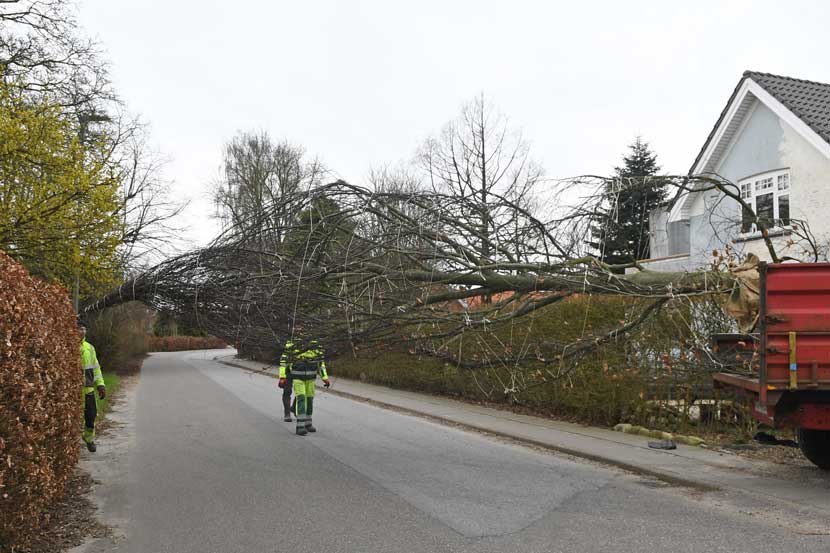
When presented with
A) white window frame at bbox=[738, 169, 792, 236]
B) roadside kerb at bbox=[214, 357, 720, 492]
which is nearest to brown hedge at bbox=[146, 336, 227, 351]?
roadside kerb at bbox=[214, 357, 720, 492]

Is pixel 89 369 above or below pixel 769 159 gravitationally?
below

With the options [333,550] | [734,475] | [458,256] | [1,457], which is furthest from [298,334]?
[734,475]

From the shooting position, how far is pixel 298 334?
27.9ft

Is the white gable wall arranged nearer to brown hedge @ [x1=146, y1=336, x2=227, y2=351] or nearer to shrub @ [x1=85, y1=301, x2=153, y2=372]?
shrub @ [x1=85, y1=301, x2=153, y2=372]

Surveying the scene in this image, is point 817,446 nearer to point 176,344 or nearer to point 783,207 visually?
point 783,207

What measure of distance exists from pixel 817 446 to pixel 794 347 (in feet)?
7.83

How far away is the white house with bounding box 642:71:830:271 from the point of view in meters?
14.6

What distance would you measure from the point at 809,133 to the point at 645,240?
8.30 metres

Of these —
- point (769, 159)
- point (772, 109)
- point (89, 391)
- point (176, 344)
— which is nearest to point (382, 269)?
point (89, 391)

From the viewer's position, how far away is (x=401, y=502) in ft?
22.5

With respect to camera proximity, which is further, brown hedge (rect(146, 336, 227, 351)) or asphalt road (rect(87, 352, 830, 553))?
brown hedge (rect(146, 336, 227, 351))

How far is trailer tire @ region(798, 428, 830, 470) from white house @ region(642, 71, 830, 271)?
5975mm

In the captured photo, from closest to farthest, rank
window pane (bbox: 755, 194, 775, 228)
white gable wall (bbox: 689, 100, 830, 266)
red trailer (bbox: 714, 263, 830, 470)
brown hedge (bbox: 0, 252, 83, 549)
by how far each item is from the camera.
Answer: brown hedge (bbox: 0, 252, 83, 549)
red trailer (bbox: 714, 263, 830, 470)
white gable wall (bbox: 689, 100, 830, 266)
window pane (bbox: 755, 194, 775, 228)

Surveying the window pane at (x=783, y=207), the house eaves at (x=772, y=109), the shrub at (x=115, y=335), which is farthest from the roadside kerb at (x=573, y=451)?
the shrub at (x=115, y=335)
